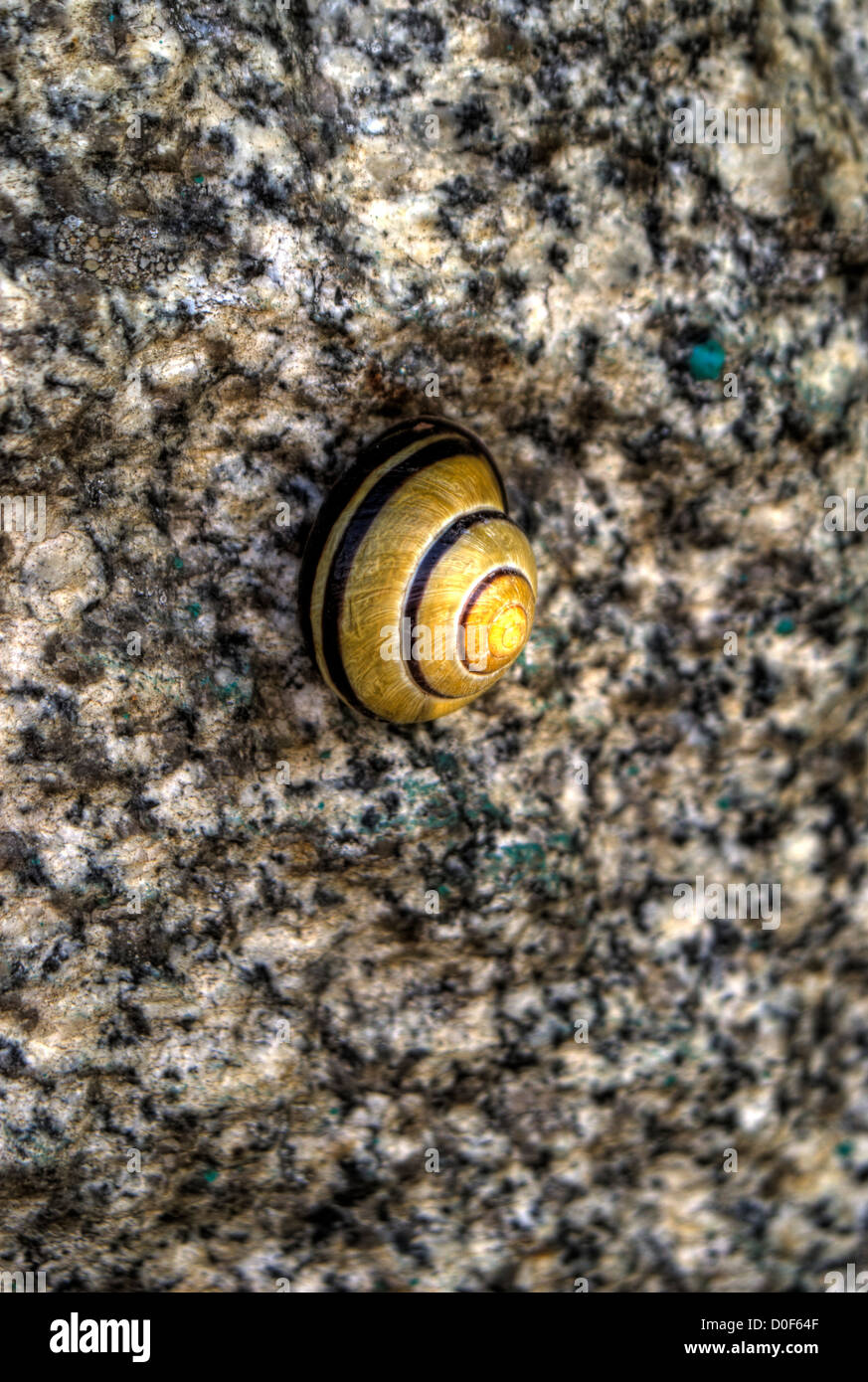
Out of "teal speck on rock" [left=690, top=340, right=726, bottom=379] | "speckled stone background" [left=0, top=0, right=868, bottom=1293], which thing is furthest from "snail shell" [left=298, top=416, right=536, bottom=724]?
"teal speck on rock" [left=690, top=340, right=726, bottom=379]

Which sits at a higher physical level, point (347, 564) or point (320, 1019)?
point (347, 564)

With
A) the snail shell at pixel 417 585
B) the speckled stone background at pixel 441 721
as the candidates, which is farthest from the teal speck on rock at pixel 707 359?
the snail shell at pixel 417 585

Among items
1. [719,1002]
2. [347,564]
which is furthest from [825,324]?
[719,1002]

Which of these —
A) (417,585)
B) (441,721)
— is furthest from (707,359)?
(441,721)

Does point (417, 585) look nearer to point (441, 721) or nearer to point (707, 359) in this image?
point (441, 721)

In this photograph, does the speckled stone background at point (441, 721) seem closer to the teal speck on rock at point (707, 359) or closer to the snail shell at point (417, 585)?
the teal speck on rock at point (707, 359)

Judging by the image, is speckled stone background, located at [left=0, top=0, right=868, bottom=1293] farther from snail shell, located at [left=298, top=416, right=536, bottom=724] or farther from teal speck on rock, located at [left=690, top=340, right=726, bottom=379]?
snail shell, located at [left=298, top=416, right=536, bottom=724]
